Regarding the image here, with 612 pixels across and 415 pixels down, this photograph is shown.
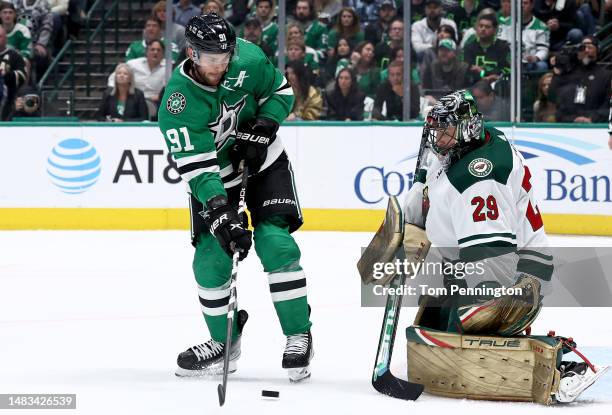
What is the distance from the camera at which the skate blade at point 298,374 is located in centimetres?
414

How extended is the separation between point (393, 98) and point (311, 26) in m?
0.87

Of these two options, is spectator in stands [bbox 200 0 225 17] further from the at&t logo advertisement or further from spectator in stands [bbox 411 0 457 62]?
spectator in stands [bbox 411 0 457 62]

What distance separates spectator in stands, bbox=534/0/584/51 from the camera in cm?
925

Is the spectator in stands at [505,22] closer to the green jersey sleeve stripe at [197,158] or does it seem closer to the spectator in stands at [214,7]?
the spectator in stands at [214,7]

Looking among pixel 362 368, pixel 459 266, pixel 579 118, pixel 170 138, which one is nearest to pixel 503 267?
pixel 459 266

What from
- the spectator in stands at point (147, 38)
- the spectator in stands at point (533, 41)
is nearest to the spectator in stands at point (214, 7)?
the spectator in stands at point (147, 38)

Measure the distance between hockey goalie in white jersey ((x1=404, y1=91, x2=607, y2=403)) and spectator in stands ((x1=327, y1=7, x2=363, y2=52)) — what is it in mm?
5553

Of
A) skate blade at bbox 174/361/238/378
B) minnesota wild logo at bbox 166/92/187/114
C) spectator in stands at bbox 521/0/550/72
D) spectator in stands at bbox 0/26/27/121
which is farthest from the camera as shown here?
spectator in stands at bbox 0/26/27/121

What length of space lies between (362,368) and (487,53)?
523 cm

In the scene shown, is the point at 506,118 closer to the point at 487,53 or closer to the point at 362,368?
the point at 487,53

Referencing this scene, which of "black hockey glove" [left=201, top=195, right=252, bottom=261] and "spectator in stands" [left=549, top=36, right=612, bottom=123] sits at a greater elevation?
"spectator in stands" [left=549, top=36, right=612, bottom=123]

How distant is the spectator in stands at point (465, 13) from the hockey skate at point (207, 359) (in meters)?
5.35

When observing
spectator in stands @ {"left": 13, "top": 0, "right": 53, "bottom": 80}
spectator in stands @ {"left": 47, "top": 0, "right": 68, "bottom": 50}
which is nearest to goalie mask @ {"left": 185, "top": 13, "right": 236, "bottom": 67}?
spectator in stands @ {"left": 13, "top": 0, "right": 53, "bottom": 80}

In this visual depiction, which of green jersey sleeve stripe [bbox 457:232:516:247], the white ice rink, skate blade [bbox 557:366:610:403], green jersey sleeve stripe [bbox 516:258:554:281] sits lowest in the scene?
the white ice rink
